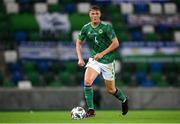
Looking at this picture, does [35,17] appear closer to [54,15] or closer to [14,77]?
[54,15]

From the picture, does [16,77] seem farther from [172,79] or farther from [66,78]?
[172,79]

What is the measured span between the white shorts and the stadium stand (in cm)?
874

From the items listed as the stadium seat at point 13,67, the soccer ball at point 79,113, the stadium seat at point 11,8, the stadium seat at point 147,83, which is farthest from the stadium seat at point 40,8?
the soccer ball at point 79,113

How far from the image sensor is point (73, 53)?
23016 mm

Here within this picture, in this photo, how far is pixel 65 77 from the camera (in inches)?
862

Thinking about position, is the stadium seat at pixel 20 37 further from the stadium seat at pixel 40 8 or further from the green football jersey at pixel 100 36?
the green football jersey at pixel 100 36

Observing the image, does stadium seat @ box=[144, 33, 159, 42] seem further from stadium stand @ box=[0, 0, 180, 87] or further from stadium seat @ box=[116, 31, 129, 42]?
stadium seat @ box=[116, 31, 129, 42]

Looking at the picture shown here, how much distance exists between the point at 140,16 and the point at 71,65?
10.9 feet

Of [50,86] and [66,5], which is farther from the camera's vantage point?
[66,5]

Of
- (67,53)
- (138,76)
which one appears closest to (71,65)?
(67,53)

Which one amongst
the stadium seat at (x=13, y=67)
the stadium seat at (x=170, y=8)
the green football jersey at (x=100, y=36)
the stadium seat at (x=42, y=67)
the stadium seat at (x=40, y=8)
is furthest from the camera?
the stadium seat at (x=170, y=8)

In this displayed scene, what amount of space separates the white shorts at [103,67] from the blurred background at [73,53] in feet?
25.9

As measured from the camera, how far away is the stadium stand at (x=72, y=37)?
22328 millimetres

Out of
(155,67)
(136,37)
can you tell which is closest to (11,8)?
(136,37)
